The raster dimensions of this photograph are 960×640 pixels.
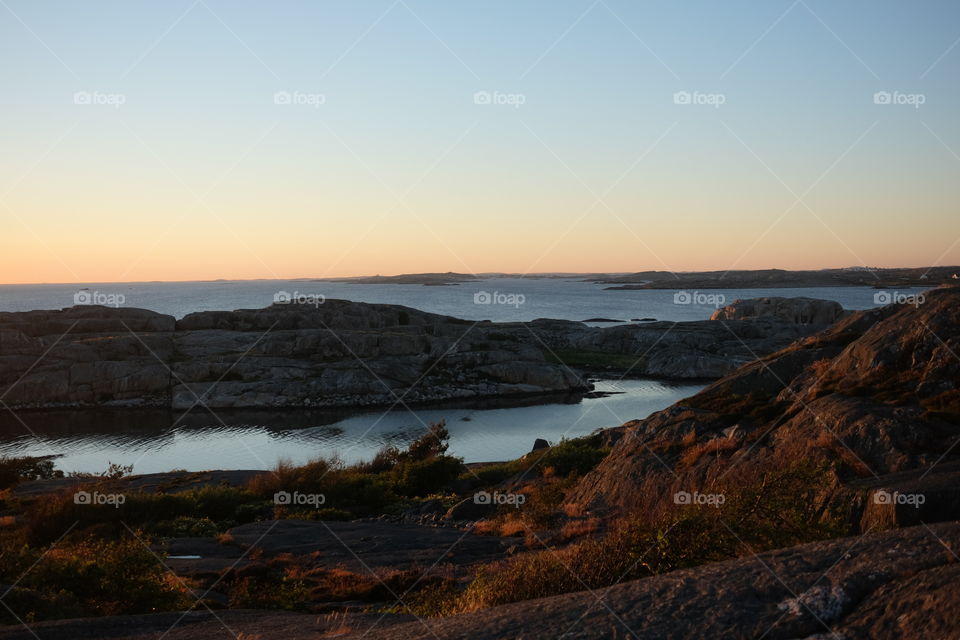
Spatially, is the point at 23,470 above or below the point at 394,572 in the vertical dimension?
above

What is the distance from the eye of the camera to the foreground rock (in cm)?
470

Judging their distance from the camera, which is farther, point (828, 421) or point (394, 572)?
point (828, 421)

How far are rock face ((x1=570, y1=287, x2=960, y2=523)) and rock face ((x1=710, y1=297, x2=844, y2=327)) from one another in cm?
9600

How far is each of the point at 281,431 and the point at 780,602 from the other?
5460cm

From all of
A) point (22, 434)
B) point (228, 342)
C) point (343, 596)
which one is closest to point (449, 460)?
point (343, 596)

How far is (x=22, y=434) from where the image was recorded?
56062mm

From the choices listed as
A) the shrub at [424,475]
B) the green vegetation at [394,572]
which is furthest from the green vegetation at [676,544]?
the shrub at [424,475]

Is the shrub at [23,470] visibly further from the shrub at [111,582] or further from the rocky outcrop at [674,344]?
the rocky outcrop at [674,344]

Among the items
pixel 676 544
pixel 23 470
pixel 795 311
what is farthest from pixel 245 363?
pixel 795 311

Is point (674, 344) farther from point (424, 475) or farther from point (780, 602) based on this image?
point (780, 602)

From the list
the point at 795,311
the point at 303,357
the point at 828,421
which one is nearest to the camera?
the point at 828,421

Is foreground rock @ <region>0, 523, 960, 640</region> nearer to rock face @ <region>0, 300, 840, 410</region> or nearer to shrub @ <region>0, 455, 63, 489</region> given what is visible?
shrub @ <region>0, 455, 63, 489</region>

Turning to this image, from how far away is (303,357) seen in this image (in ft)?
249

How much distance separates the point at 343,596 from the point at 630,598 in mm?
8270
